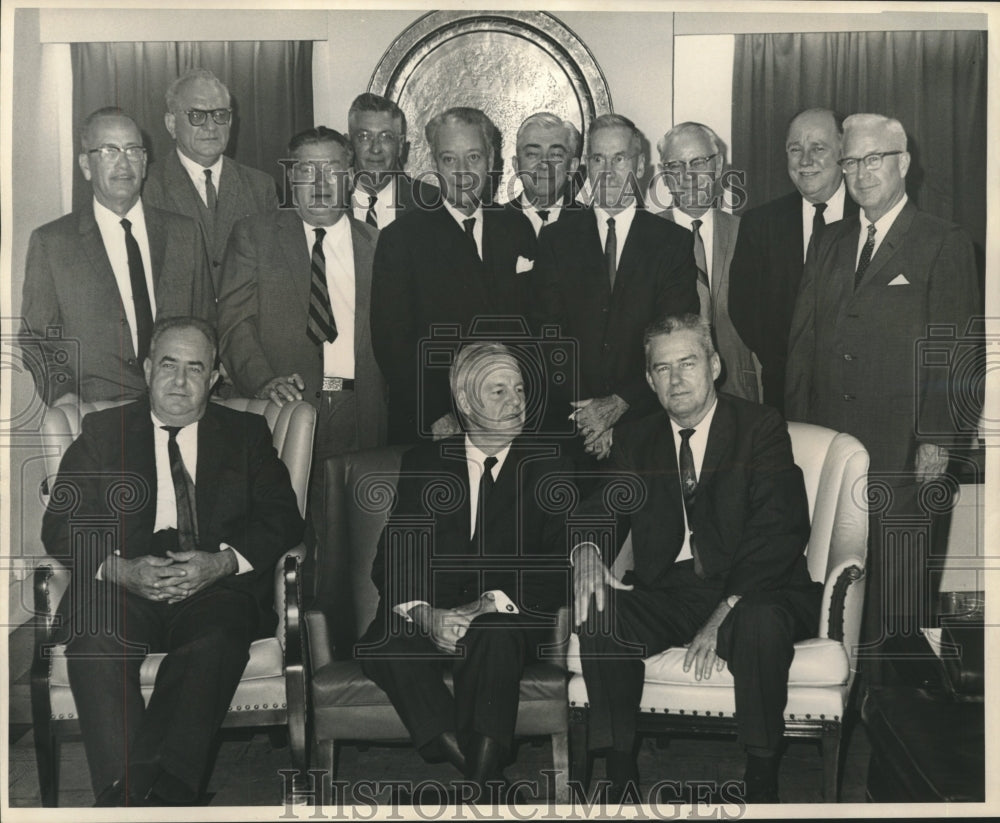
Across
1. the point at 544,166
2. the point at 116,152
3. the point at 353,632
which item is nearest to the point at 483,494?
the point at 353,632

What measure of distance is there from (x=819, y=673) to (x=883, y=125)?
2122 millimetres

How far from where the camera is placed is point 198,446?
4.52 metres

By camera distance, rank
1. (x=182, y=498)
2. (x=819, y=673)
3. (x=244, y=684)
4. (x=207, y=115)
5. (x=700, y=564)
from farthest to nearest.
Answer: (x=207, y=115), (x=182, y=498), (x=700, y=564), (x=244, y=684), (x=819, y=673)

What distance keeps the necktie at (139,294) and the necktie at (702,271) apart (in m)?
2.14

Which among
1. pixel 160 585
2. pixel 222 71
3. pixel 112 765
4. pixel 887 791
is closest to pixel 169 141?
pixel 222 71

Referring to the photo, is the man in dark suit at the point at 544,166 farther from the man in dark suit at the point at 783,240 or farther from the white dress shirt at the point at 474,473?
the white dress shirt at the point at 474,473

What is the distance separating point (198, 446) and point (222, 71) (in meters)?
1.46

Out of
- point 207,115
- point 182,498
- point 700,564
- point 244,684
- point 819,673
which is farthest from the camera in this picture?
point 207,115

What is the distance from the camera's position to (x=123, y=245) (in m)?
4.64

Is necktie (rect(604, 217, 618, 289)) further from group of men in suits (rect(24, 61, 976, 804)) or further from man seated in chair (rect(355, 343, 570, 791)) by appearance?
man seated in chair (rect(355, 343, 570, 791))

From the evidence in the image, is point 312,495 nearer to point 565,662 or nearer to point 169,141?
point 565,662

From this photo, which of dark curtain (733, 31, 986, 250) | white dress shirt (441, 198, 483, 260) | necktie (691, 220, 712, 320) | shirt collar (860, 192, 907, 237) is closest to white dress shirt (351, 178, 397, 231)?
white dress shirt (441, 198, 483, 260)

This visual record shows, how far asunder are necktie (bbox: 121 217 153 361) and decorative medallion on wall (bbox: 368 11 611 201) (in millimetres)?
1121

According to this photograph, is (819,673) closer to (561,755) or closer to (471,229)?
(561,755)
